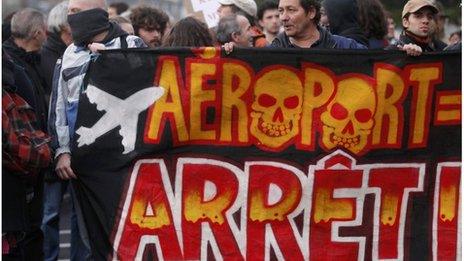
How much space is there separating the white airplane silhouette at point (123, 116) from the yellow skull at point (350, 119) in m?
0.93

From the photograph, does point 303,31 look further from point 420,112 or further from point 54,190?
point 54,190

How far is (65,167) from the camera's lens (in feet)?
22.2

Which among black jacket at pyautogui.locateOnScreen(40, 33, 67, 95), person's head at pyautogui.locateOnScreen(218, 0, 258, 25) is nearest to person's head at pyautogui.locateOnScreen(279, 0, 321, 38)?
person's head at pyautogui.locateOnScreen(218, 0, 258, 25)

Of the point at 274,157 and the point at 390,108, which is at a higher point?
the point at 390,108

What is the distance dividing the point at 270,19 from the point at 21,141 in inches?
172

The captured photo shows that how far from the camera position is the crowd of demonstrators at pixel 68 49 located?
6.59m

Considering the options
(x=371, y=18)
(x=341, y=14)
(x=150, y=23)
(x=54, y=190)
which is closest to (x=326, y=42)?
(x=341, y=14)

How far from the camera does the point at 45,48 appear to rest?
9.61 metres

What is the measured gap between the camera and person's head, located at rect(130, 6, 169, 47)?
9.51 metres

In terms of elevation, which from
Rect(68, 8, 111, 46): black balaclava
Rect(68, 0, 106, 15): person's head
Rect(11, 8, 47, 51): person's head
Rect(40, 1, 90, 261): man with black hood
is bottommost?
Rect(40, 1, 90, 261): man with black hood

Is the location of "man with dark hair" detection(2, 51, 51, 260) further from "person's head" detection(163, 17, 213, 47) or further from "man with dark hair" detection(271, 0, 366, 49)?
"man with dark hair" detection(271, 0, 366, 49)

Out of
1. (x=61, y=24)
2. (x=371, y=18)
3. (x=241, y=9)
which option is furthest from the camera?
(x=241, y=9)

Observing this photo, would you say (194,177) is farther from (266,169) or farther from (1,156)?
(1,156)

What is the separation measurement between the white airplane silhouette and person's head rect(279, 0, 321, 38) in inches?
42.9
